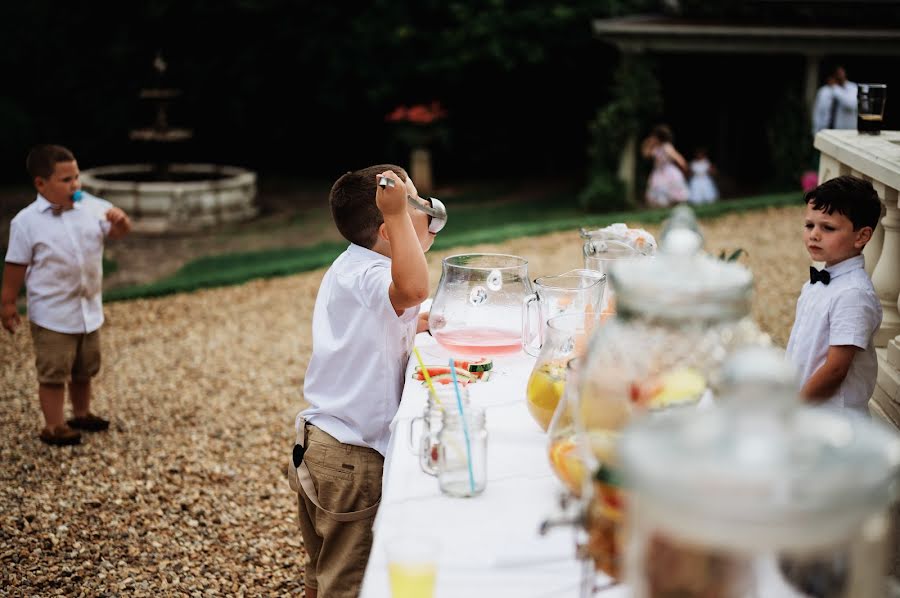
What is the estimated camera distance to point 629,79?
44.5ft

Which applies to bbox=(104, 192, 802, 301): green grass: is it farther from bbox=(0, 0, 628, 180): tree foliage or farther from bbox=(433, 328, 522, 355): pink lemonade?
bbox=(433, 328, 522, 355): pink lemonade

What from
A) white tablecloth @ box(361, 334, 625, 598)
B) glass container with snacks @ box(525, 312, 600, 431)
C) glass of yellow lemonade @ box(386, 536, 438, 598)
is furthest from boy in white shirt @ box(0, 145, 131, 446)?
glass of yellow lemonade @ box(386, 536, 438, 598)

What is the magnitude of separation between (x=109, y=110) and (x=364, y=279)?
17425 mm

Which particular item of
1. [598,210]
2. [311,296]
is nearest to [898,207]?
[311,296]

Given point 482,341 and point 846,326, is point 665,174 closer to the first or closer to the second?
point 846,326

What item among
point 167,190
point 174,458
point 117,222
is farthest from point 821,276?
point 167,190

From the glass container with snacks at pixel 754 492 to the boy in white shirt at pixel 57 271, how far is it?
14.0ft

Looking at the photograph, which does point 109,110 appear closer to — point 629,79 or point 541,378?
point 629,79

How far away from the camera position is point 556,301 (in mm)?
2670

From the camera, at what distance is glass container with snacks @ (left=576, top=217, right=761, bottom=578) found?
1.19m

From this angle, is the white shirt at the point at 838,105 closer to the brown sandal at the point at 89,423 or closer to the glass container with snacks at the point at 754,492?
the brown sandal at the point at 89,423

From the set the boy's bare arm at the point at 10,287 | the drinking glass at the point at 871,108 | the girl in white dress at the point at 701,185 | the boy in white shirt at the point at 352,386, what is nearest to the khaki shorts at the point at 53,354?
the boy's bare arm at the point at 10,287

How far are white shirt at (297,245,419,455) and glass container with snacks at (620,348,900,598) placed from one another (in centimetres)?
154

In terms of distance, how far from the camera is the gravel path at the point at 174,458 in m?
3.69
